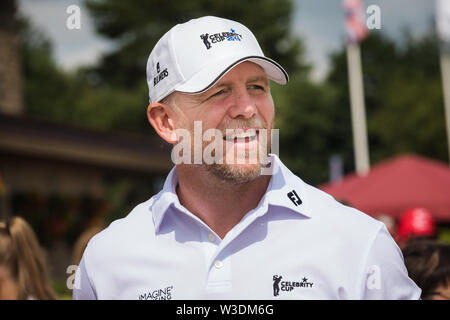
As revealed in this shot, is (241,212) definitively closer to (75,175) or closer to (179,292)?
(179,292)

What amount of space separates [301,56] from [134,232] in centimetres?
2285

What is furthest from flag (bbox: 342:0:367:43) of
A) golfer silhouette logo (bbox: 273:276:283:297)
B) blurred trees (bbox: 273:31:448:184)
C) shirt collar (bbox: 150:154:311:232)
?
golfer silhouette logo (bbox: 273:276:283:297)

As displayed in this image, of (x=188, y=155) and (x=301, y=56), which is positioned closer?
(x=188, y=155)

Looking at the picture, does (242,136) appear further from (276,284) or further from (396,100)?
(396,100)

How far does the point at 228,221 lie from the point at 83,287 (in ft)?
1.57

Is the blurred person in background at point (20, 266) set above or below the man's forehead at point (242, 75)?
below

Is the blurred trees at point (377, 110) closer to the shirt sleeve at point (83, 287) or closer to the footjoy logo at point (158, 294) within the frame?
the shirt sleeve at point (83, 287)

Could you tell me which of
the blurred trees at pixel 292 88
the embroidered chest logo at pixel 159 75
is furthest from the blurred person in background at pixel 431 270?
the blurred trees at pixel 292 88

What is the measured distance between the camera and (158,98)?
1.97 meters

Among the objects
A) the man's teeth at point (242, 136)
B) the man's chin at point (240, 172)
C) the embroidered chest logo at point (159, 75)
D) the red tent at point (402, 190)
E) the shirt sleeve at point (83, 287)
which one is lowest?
the shirt sleeve at point (83, 287)

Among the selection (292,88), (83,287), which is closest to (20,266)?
(83,287)

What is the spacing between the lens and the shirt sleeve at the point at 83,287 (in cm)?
197
